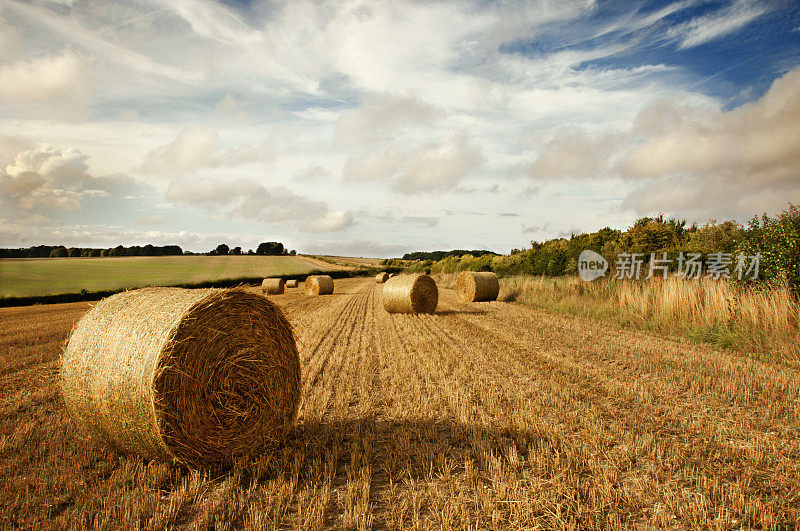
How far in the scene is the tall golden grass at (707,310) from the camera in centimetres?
945

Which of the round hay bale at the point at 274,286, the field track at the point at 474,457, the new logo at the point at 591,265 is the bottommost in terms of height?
the field track at the point at 474,457

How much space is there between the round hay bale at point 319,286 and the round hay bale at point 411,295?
13.8 metres

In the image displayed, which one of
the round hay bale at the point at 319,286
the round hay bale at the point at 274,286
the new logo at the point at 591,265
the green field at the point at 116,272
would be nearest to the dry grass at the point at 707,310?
the new logo at the point at 591,265

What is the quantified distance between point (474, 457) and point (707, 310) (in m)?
10.0

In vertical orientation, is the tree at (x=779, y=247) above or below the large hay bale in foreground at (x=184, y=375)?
above

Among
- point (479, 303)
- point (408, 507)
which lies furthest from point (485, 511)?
point (479, 303)

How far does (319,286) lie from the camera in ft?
98.3

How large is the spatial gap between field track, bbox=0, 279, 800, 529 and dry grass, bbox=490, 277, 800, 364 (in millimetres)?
1921

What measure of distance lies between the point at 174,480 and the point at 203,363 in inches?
42.2

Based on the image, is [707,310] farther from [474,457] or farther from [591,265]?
[474,457]

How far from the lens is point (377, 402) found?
6223 millimetres

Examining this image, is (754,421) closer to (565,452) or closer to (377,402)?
(565,452)

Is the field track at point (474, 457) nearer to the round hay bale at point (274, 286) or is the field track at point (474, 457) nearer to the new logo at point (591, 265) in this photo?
the new logo at point (591, 265)

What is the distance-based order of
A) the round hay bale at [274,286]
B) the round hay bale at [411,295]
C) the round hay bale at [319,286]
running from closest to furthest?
the round hay bale at [411,295]
the round hay bale at [319,286]
the round hay bale at [274,286]
